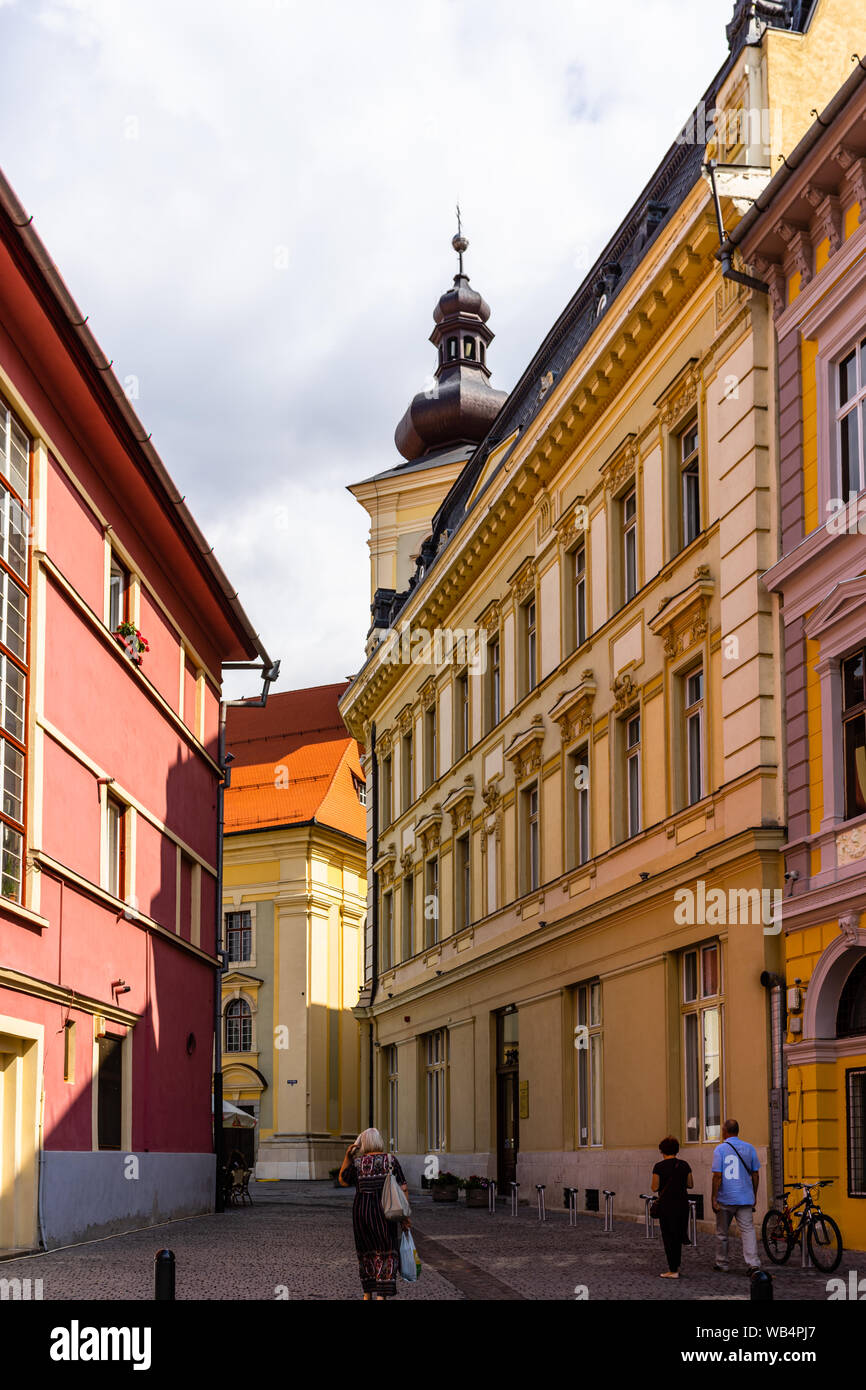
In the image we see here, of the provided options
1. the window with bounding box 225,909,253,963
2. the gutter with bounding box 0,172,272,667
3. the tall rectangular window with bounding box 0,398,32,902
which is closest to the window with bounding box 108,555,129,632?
the gutter with bounding box 0,172,272,667

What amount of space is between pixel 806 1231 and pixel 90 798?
10.4 meters

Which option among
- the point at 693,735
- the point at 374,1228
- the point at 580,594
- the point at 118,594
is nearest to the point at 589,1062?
the point at 693,735

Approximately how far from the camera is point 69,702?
829 inches

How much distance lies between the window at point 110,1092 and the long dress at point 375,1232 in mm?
10139

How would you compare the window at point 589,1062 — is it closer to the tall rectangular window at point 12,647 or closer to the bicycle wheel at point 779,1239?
the bicycle wheel at point 779,1239

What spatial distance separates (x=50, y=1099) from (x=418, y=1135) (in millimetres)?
21047

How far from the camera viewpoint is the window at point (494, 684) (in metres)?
34.2

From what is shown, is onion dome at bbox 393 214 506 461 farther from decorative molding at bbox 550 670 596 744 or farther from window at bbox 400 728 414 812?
decorative molding at bbox 550 670 596 744

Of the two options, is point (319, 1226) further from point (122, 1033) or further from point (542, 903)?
point (542, 903)

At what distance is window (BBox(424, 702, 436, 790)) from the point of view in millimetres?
40469

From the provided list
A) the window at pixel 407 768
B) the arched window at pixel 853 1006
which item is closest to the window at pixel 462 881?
the window at pixel 407 768

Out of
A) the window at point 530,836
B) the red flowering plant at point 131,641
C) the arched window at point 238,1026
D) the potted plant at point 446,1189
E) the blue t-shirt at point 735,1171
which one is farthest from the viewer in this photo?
the arched window at point 238,1026

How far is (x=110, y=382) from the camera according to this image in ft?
68.3
